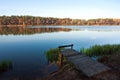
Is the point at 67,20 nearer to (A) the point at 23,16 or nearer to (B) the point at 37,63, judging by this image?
(A) the point at 23,16

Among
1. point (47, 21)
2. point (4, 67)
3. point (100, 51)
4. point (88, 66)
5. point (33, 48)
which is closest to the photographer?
point (88, 66)

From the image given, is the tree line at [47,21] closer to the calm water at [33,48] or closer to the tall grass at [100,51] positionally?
the calm water at [33,48]

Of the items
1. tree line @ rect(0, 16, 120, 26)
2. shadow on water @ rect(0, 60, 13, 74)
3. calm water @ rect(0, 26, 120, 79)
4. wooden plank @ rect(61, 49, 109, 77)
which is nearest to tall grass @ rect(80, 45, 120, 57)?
calm water @ rect(0, 26, 120, 79)

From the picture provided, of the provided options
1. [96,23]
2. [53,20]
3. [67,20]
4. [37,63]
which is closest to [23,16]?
[53,20]

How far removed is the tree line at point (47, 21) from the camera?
479 ft

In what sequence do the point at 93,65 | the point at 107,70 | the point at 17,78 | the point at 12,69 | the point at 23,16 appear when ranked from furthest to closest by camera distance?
the point at 23,16 < the point at 12,69 < the point at 17,78 < the point at 93,65 < the point at 107,70

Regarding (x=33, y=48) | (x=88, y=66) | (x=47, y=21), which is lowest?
(x=33, y=48)

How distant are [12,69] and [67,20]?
170 meters

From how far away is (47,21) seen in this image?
167 meters

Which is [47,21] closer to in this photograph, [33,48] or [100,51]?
[33,48]

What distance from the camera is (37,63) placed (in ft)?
53.1

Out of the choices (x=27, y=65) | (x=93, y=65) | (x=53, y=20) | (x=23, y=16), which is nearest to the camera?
(x=93, y=65)

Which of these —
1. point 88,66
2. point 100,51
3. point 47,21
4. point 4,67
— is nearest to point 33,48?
point 4,67

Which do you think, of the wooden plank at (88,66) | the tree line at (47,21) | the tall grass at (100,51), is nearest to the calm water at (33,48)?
the wooden plank at (88,66)
